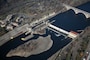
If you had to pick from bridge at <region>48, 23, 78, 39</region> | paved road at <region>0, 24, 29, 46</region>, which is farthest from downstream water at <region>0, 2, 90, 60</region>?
bridge at <region>48, 23, 78, 39</region>

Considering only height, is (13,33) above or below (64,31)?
above

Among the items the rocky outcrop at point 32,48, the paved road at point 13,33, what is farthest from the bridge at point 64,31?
the paved road at point 13,33

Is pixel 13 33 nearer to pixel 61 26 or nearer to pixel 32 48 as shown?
pixel 32 48

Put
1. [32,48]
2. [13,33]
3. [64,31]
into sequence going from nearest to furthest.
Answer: [32,48], [13,33], [64,31]

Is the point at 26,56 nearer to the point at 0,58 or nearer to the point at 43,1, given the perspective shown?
the point at 0,58

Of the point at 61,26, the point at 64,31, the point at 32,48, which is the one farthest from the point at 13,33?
the point at 61,26

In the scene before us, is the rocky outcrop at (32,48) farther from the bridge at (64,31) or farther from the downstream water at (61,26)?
the bridge at (64,31)

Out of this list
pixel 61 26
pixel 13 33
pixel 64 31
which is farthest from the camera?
pixel 61 26
